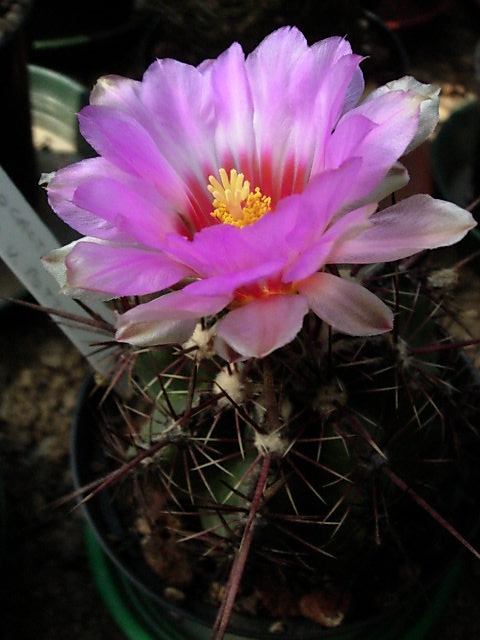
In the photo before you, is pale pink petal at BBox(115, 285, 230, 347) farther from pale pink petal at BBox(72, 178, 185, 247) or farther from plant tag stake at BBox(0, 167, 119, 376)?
plant tag stake at BBox(0, 167, 119, 376)

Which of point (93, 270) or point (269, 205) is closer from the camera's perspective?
point (93, 270)

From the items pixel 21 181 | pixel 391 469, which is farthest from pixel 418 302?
pixel 21 181

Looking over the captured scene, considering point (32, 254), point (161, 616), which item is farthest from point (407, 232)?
point (161, 616)

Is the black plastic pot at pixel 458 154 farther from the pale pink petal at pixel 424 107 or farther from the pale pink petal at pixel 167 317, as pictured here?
the pale pink petal at pixel 167 317

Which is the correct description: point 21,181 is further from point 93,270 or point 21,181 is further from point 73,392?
point 93,270

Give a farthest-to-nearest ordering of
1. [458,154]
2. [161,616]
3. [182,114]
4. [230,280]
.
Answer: [458,154]
[161,616]
[182,114]
[230,280]

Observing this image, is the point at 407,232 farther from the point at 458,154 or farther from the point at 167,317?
the point at 458,154
